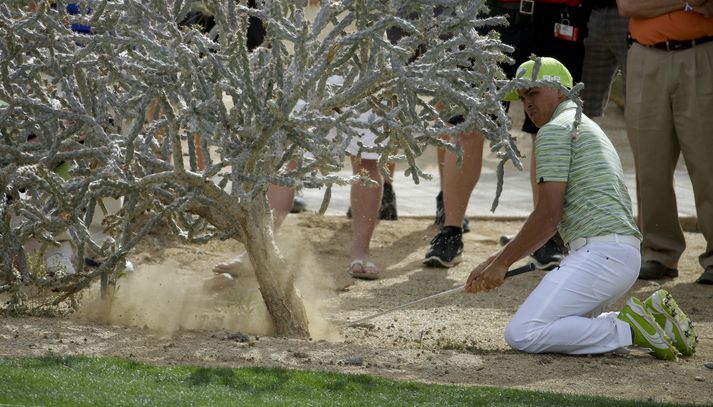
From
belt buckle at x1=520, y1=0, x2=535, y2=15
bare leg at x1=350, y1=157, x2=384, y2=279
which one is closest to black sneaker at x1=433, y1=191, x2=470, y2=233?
→ bare leg at x1=350, y1=157, x2=384, y2=279

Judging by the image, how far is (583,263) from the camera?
19.3 ft

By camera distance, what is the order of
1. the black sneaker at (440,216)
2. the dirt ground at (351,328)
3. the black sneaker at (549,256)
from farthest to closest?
the black sneaker at (440,216)
the black sneaker at (549,256)
the dirt ground at (351,328)

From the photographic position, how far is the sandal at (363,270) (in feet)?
26.2

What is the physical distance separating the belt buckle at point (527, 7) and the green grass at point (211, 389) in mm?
4018

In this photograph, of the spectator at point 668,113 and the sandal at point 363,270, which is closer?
the spectator at point 668,113

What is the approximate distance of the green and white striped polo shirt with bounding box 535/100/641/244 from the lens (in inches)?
229

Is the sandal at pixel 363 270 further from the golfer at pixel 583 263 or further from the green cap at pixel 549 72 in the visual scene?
the green cap at pixel 549 72

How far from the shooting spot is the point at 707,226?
7.98m

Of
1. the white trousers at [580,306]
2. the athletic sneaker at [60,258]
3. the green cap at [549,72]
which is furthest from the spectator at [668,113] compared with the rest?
the athletic sneaker at [60,258]

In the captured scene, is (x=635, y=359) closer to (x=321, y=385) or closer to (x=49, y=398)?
(x=321, y=385)

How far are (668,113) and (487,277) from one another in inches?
103

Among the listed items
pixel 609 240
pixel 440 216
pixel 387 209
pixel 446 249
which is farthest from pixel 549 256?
pixel 387 209

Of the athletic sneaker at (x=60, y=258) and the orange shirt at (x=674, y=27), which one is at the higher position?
the orange shirt at (x=674, y=27)

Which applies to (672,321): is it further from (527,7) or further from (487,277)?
(527,7)
